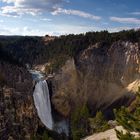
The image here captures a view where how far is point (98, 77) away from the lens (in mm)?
97000

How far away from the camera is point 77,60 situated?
327ft

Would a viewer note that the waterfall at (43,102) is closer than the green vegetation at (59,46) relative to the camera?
Yes

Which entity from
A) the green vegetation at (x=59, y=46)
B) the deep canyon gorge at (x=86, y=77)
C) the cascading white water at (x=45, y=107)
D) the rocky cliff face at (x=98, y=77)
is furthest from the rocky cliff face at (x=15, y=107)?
the rocky cliff face at (x=98, y=77)

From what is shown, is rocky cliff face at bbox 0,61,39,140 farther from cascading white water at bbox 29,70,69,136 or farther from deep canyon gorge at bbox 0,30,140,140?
cascading white water at bbox 29,70,69,136

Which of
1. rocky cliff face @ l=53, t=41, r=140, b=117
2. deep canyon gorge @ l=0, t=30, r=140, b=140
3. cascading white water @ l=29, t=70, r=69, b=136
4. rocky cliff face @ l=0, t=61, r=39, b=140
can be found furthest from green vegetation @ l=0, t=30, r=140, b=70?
cascading white water @ l=29, t=70, r=69, b=136

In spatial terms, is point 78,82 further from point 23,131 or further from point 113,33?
point 23,131

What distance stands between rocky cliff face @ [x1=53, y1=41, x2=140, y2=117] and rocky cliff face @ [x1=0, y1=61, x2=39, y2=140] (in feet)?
61.9

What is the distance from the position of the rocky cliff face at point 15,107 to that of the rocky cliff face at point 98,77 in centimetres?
1887

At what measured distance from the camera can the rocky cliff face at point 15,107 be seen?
64738mm

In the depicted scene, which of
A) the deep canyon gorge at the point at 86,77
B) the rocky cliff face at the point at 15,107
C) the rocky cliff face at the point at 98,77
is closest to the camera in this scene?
the rocky cliff face at the point at 15,107

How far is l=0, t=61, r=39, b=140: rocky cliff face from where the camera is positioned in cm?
6474

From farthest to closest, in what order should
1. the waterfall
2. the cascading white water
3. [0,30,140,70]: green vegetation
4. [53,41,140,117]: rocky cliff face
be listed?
[0,30,140,70]: green vegetation → [53,41,140,117]: rocky cliff face → the waterfall → the cascading white water

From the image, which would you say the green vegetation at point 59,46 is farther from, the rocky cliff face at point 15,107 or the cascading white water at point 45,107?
the cascading white water at point 45,107

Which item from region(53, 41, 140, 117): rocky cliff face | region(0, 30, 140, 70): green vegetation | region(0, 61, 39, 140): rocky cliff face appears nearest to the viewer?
region(0, 61, 39, 140): rocky cliff face
